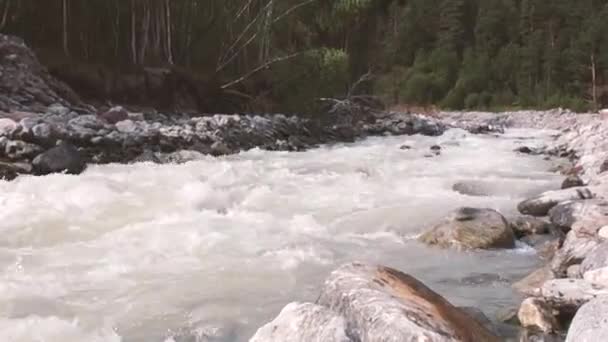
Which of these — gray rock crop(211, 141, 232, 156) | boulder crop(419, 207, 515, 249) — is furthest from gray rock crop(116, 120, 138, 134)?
boulder crop(419, 207, 515, 249)

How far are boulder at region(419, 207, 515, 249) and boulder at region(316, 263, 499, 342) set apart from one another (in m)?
1.79

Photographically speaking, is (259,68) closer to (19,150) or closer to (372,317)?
(19,150)

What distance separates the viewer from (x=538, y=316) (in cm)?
302

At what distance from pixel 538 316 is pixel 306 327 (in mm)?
1190

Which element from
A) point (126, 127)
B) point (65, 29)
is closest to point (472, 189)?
point (126, 127)

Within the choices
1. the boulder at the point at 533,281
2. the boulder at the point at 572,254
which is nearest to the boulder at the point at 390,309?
the boulder at the point at 533,281

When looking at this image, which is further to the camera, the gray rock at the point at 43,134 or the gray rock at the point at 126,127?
the gray rock at the point at 126,127

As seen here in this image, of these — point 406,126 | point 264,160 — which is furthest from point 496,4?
point 264,160

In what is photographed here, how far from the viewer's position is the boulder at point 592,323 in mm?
2297

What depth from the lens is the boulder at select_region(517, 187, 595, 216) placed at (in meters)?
5.59

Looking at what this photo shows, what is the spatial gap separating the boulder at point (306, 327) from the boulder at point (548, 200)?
357cm

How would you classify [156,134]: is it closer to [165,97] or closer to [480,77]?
[165,97]

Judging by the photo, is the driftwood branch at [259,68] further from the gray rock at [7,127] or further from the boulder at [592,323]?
the boulder at [592,323]

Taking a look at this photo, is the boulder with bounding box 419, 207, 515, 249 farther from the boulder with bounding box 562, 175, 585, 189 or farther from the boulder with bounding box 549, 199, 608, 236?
the boulder with bounding box 562, 175, 585, 189
